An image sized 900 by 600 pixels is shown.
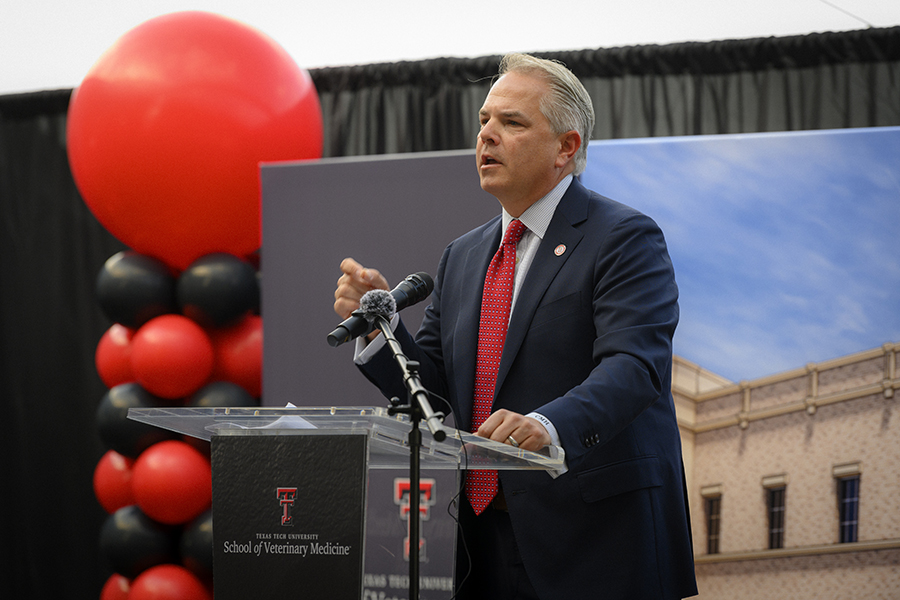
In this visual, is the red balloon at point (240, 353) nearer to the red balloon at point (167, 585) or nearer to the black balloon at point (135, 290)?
the black balloon at point (135, 290)

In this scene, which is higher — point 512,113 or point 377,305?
point 512,113

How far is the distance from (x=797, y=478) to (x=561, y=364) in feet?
4.17

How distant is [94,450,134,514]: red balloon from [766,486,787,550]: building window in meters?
2.48

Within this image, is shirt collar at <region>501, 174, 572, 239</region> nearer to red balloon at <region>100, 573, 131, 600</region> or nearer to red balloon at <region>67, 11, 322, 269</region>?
red balloon at <region>67, 11, 322, 269</region>

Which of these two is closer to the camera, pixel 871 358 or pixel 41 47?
pixel 871 358

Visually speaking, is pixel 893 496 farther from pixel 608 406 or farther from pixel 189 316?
pixel 189 316

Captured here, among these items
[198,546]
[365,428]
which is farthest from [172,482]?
[365,428]

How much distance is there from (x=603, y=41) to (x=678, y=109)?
50 cm

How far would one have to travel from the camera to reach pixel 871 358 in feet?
8.55

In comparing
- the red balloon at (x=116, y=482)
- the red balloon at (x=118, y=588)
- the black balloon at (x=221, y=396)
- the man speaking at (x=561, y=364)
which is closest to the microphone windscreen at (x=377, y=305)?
the man speaking at (x=561, y=364)

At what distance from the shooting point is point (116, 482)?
362cm

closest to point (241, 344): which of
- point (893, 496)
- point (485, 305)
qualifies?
point (485, 305)

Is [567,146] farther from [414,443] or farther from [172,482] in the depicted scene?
[172,482]

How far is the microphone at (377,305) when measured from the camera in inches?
58.6
